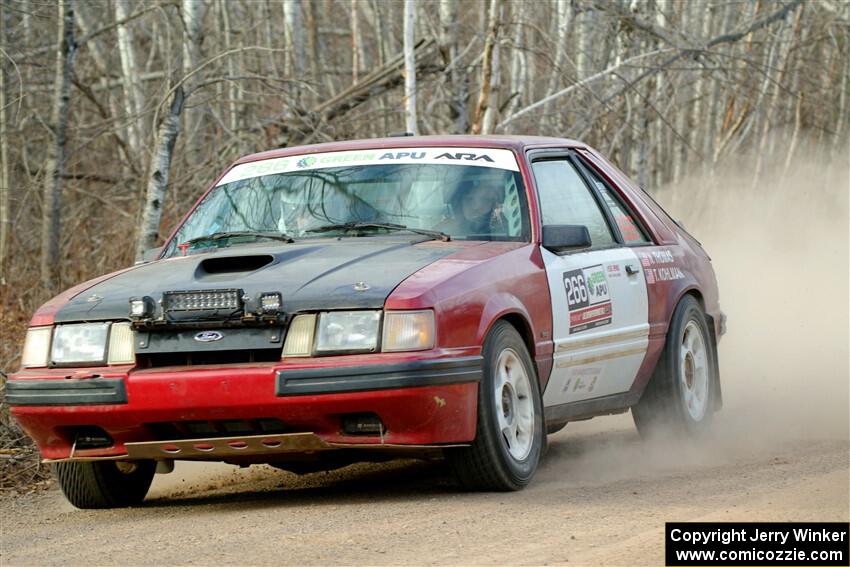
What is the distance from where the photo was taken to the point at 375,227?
248 inches

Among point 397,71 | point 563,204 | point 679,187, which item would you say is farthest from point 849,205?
point 563,204

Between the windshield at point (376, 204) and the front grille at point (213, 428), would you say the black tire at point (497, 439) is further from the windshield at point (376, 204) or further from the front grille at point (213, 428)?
the front grille at point (213, 428)

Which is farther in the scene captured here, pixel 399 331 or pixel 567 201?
pixel 567 201

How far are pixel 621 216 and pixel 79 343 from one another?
123 inches

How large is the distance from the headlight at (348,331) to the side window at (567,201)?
1504 mm

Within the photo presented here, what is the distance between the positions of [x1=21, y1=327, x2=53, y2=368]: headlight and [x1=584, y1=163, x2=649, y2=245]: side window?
9.96 feet

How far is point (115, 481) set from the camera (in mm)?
6180

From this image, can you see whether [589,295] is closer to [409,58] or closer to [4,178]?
[409,58]

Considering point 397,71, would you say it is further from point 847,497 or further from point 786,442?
point 847,497

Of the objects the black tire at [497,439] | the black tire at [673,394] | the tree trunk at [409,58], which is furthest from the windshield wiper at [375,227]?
the tree trunk at [409,58]

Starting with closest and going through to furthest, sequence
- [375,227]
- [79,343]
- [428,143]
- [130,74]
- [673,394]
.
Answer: [79,343], [375,227], [428,143], [673,394], [130,74]

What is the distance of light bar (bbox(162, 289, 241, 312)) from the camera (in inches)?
211

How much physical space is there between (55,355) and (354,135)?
8.07 m

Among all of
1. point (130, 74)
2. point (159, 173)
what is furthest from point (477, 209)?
point (130, 74)
